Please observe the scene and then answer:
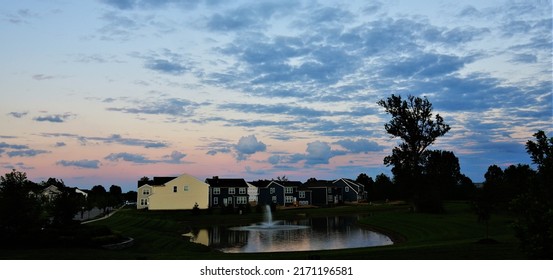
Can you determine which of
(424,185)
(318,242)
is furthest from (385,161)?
(318,242)

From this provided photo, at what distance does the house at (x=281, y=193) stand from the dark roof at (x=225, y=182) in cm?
706

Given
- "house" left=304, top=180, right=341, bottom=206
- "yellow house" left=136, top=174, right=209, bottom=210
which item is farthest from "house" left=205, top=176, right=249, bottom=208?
"house" left=304, top=180, right=341, bottom=206

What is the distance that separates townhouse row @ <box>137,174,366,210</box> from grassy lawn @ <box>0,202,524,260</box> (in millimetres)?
15753

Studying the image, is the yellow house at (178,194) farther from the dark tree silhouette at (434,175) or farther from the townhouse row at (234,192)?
the dark tree silhouette at (434,175)

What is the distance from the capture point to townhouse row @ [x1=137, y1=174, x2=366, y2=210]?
9256 cm

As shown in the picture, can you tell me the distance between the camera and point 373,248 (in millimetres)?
29562

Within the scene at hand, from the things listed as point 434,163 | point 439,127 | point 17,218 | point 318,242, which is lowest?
point 318,242

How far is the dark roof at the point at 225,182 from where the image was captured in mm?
104575

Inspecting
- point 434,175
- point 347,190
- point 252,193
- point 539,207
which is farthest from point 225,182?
point 539,207

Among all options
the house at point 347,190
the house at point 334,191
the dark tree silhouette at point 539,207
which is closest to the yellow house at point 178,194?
the house at point 334,191

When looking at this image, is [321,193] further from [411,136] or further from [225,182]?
[411,136]
